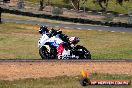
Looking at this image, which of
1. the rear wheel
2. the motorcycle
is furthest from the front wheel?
the rear wheel

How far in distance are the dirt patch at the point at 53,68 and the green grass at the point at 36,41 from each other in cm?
596

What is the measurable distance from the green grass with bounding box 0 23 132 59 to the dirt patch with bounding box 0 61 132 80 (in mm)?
5960

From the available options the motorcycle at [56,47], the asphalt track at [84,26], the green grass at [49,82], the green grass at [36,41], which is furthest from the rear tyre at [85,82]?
the asphalt track at [84,26]

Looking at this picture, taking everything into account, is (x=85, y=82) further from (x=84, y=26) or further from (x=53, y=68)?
(x=84, y=26)

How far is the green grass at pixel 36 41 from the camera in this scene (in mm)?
27017

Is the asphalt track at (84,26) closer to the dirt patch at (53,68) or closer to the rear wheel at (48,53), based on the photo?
the rear wheel at (48,53)

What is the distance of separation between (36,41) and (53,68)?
17123 millimetres

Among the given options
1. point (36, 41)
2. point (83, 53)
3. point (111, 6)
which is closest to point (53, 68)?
point (83, 53)

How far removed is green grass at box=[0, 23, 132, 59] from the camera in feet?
88.6

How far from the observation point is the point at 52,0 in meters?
93.5

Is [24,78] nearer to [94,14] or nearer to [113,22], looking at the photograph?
[113,22]

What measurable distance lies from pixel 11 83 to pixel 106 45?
1999cm

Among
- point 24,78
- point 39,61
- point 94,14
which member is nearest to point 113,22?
point 94,14

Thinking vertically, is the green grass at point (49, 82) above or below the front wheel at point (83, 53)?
below
